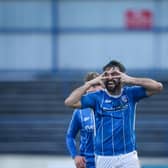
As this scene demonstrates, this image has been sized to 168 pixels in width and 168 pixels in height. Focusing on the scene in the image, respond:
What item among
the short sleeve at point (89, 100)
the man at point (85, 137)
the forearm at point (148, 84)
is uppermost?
the forearm at point (148, 84)

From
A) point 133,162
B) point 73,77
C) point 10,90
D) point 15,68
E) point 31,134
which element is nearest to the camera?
point 133,162

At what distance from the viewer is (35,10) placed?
23188 mm

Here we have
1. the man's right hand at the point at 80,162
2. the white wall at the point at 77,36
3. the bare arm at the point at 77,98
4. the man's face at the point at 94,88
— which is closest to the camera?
the bare arm at the point at 77,98

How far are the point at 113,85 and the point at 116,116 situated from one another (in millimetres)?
265

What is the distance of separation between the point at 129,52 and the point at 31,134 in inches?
246

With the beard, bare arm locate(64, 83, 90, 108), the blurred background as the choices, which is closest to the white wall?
the blurred background

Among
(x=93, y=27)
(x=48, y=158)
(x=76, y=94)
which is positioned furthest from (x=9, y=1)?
(x=76, y=94)

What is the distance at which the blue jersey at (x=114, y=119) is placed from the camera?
8477 millimetres

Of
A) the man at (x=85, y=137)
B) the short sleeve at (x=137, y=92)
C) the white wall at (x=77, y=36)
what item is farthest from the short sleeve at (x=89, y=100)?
the white wall at (x=77, y=36)

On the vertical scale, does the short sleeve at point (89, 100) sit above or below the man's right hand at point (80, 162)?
above

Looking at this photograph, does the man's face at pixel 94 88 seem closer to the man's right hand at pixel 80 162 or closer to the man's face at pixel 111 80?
the man's face at pixel 111 80

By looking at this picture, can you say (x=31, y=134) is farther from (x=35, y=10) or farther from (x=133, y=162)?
(x=133, y=162)

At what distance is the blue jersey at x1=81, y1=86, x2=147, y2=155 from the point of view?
27.8 ft

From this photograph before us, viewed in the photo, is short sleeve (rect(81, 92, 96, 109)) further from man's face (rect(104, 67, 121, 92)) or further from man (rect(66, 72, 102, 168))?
man (rect(66, 72, 102, 168))
